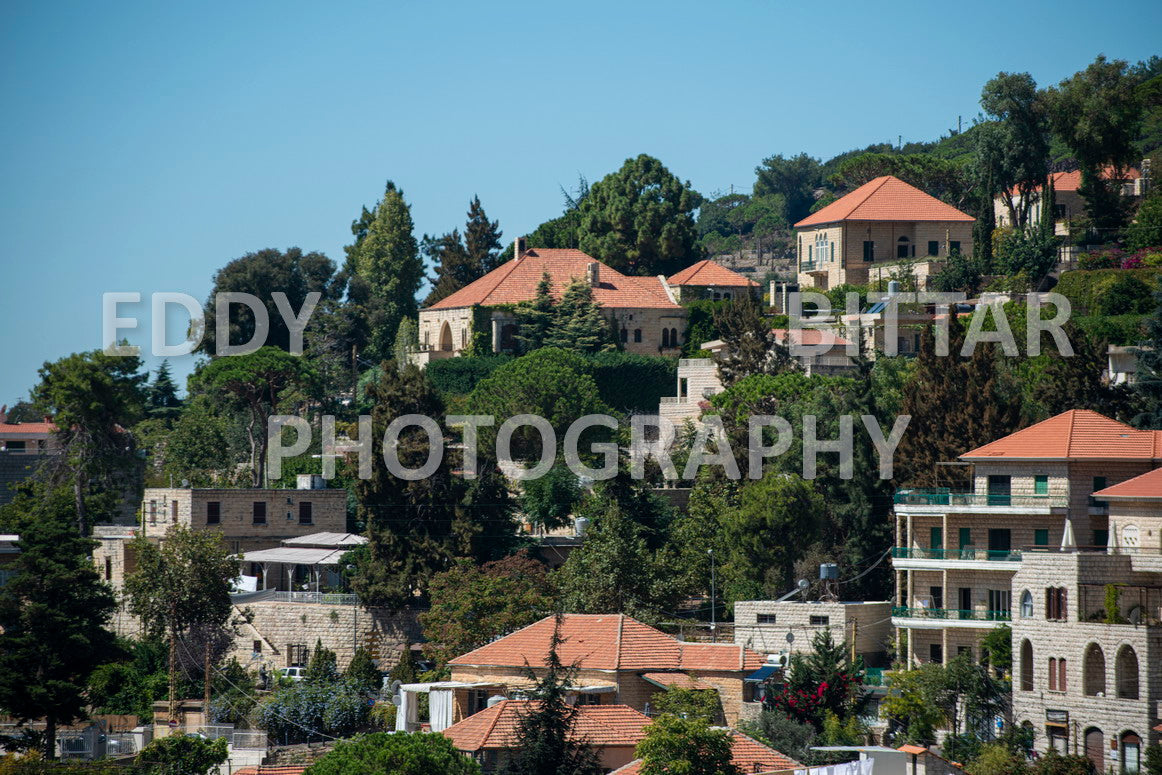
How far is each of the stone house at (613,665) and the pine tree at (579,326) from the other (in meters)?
32.2

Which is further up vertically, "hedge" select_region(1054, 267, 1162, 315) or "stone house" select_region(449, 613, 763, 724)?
"hedge" select_region(1054, 267, 1162, 315)

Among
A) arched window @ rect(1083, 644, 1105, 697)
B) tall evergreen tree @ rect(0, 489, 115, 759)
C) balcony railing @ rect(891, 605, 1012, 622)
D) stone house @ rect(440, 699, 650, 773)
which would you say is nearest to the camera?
stone house @ rect(440, 699, 650, 773)

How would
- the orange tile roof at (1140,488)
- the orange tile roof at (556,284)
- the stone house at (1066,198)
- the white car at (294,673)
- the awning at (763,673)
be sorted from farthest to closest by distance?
the orange tile roof at (556,284) < the stone house at (1066,198) < the white car at (294,673) < the awning at (763,673) < the orange tile roof at (1140,488)

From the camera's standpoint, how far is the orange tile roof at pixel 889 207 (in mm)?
86312

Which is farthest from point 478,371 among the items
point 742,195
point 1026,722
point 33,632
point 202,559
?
point 742,195

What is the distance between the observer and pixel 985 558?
171ft

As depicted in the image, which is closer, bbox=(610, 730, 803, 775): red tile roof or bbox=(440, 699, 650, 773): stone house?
bbox=(610, 730, 803, 775): red tile roof

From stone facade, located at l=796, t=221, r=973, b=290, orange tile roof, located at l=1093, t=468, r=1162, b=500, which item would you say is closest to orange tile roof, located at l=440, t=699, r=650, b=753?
orange tile roof, located at l=1093, t=468, r=1162, b=500

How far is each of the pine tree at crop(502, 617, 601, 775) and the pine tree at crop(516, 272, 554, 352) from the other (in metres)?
41.1

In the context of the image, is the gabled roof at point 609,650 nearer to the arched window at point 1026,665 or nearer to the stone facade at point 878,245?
Answer: the arched window at point 1026,665

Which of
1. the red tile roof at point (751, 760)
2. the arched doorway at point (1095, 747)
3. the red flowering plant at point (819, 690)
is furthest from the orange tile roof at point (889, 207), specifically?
the red tile roof at point (751, 760)

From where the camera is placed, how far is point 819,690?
160 ft

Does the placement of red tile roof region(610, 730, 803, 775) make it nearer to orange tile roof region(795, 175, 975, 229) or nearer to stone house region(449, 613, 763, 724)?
stone house region(449, 613, 763, 724)

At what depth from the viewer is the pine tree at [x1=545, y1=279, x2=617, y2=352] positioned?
274 ft
